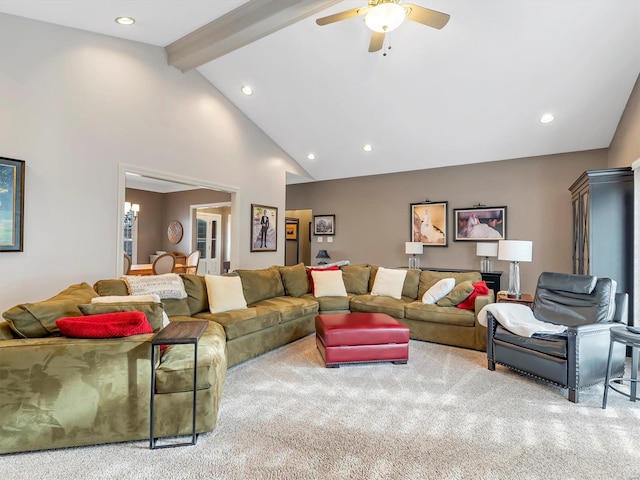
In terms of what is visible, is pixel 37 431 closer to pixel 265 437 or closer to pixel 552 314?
pixel 265 437

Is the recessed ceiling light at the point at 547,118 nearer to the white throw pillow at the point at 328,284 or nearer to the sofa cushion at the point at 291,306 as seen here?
the white throw pillow at the point at 328,284

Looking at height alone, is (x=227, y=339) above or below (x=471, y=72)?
below

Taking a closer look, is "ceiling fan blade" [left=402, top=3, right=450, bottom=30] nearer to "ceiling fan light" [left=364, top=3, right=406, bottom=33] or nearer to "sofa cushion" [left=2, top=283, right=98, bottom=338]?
"ceiling fan light" [left=364, top=3, right=406, bottom=33]

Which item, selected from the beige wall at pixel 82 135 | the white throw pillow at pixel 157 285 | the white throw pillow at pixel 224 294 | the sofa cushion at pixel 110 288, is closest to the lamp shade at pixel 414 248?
the white throw pillow at pixel 224 294

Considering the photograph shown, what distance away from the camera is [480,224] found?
19.7 ft

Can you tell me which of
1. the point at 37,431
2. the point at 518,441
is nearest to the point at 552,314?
the point at 518,441

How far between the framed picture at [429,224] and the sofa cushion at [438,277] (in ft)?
5.65

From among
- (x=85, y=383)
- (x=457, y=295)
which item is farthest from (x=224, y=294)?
(x=457, y=295)

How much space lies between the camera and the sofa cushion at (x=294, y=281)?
16.0 feet

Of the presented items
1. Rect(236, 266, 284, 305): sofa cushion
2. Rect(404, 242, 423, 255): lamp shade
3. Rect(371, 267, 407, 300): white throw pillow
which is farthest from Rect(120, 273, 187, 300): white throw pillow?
Rect(404, 242, 423, 255): lamp shade

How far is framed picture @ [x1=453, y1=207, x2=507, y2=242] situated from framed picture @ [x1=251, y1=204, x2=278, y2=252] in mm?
3338

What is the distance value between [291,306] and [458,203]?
386 centimetres

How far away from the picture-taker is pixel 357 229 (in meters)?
7.37

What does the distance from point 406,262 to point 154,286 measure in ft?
15.6
